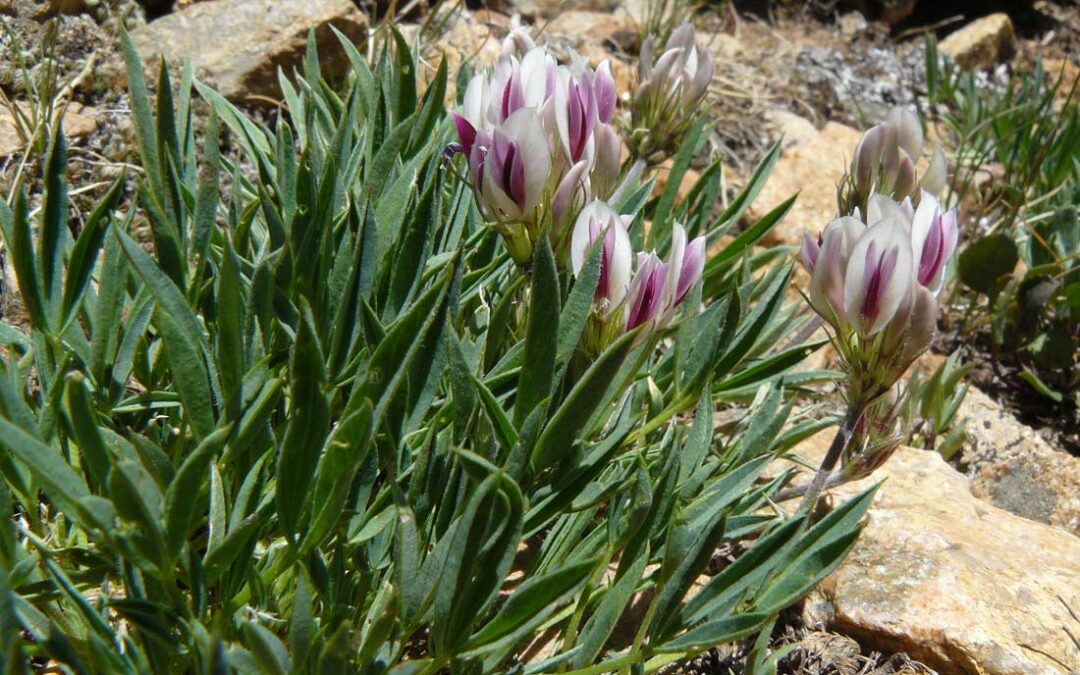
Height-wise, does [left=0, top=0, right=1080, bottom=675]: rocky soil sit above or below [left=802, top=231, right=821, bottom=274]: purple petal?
below

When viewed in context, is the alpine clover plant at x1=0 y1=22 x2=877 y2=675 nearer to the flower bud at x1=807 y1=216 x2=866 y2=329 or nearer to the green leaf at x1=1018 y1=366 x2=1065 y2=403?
the flower bud at x1=807 y1=216 x2=866 y2=329

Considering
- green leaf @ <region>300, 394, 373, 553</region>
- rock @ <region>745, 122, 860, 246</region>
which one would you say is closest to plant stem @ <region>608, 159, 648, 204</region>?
green leaf @ <region>300, 394, 373, 553</region>

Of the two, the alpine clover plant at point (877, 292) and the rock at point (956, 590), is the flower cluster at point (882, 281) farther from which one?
the rock at point (956, 590)

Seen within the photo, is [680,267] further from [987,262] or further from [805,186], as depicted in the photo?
[805,186]

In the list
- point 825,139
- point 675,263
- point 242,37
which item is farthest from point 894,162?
point 242,37

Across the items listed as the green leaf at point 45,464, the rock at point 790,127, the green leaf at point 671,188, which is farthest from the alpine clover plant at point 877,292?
the rock at point 790,127

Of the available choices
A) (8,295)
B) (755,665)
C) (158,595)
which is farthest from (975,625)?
(8,295)
